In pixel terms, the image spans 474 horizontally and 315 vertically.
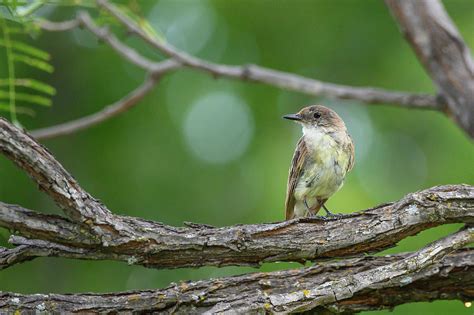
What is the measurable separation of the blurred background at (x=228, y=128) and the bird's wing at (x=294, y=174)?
194 centimetres

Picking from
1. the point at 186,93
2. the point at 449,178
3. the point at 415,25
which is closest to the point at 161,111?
the point at 186,93

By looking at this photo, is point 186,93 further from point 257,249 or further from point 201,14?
point 257,249

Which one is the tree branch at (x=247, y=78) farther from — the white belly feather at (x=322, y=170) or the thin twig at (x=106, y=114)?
the white belly feather at (x=322, y=170)

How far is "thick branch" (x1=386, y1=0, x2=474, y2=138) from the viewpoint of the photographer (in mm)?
4797

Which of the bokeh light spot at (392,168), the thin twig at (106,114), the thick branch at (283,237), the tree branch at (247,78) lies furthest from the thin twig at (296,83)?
the bokeh light spot at (392,168)

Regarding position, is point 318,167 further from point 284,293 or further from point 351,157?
point 284,293

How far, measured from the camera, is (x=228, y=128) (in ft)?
30.8

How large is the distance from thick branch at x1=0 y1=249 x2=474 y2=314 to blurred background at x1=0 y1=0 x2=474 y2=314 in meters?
3.74

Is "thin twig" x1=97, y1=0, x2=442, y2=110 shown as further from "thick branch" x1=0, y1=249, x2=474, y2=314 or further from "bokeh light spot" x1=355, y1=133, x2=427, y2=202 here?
"bokeh light spot" x1=355, y1=133, x2=427, y2=202

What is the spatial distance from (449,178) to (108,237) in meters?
5.32

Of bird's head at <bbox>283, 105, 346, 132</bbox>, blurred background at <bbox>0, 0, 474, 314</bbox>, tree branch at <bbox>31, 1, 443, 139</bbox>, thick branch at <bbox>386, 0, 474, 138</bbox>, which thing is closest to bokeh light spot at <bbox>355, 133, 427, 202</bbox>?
blurred background at <bbox>0, 0, 474, 314</bbox>

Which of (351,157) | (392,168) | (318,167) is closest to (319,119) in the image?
(351,157)

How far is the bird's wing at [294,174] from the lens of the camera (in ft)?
18.5

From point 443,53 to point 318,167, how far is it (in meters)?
1.16
